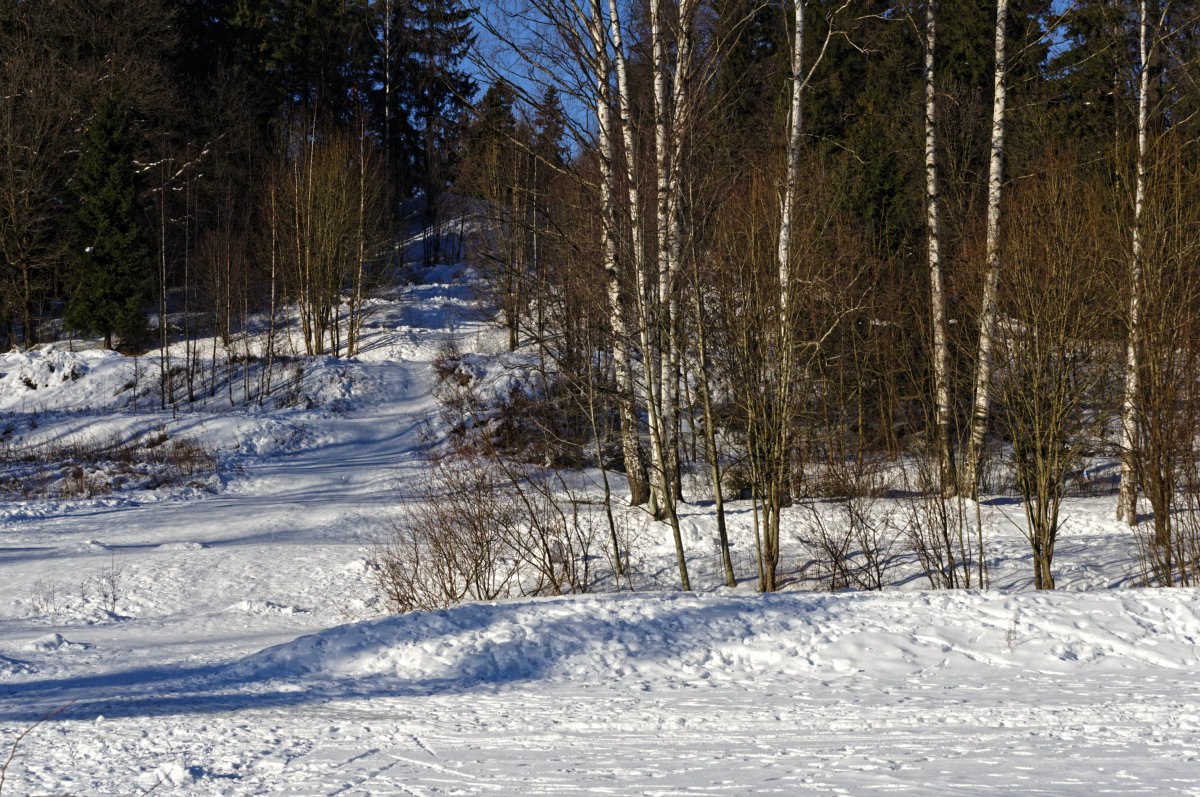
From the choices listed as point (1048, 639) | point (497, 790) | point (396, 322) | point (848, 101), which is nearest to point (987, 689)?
point (1048, 639)

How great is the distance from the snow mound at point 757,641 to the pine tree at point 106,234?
97.3 ft

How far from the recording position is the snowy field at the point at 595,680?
490 centimetres

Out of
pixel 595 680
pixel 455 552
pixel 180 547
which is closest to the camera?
pixel 595 680

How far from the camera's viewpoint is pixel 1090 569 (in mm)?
11602

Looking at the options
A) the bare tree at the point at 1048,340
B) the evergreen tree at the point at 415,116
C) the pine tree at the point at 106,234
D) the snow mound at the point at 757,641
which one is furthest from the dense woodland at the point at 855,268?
the evergreen tree at the point at 415,116

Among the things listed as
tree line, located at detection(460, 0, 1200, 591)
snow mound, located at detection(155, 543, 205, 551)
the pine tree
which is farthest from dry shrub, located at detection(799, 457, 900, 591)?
the pine tree

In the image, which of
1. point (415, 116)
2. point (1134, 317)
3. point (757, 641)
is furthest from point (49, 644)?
point (415, 116)

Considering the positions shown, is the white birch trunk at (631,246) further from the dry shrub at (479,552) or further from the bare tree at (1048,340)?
the bare tree at (1048,340)

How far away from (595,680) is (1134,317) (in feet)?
30.6

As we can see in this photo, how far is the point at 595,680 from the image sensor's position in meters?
7.34

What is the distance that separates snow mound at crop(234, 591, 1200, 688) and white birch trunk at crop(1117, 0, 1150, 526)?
12.4 feet

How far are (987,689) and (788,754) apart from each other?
2449mm

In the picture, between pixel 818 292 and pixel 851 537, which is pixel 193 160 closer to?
pixel 818 292

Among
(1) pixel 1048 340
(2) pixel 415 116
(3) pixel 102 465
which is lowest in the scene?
(3) pixel 102 465
